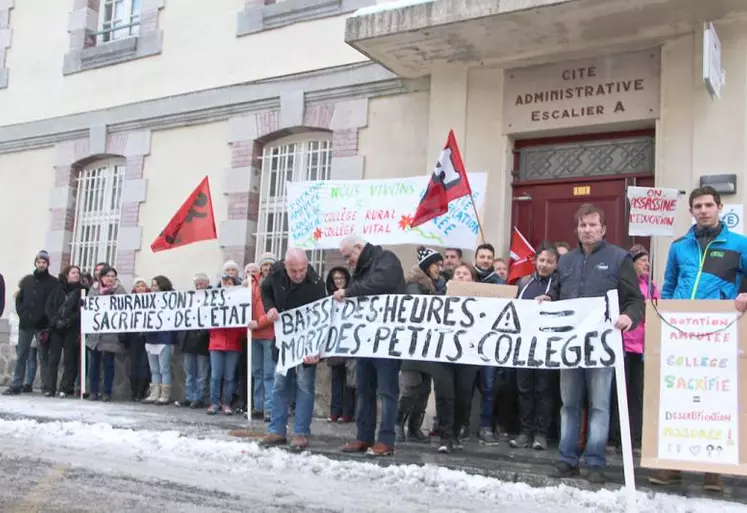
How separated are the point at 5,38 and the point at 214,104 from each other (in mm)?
5337

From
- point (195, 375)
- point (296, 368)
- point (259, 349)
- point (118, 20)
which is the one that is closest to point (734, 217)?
point (296, 368)

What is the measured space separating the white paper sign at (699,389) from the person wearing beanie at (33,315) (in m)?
8.55

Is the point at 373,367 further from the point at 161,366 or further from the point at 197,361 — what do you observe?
the point at 161,366

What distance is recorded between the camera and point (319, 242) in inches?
375

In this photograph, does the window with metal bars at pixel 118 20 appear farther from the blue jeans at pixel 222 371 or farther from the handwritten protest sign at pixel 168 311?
the blue jeans at pixel 222 371

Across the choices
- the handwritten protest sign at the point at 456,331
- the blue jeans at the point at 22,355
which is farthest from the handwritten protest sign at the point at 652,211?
the blue jeans at the point at 22,355

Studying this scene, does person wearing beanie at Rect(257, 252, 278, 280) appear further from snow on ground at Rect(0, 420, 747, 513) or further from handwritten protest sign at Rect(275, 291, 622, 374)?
snow on ground at Rect(0, 420, 747, 513)

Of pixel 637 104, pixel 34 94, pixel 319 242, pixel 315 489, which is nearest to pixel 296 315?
pixel 315 489

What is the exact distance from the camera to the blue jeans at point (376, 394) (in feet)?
21.5

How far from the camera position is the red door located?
8.61 metres

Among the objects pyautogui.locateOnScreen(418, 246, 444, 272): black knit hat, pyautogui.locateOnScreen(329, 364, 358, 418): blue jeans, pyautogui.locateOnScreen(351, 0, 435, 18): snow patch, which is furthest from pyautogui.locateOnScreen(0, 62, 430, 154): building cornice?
pyautogui.locateOnScreen(329, 364, 358, 418): blue jeans

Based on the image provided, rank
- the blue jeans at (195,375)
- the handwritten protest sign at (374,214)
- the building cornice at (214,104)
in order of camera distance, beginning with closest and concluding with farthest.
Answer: the handwritten protest sign at (374,214) < the blue jeans at (195,375) < the building cornice at (214,104)

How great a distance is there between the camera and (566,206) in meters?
8.98

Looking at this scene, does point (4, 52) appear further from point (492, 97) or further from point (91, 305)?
point (492, 97)
